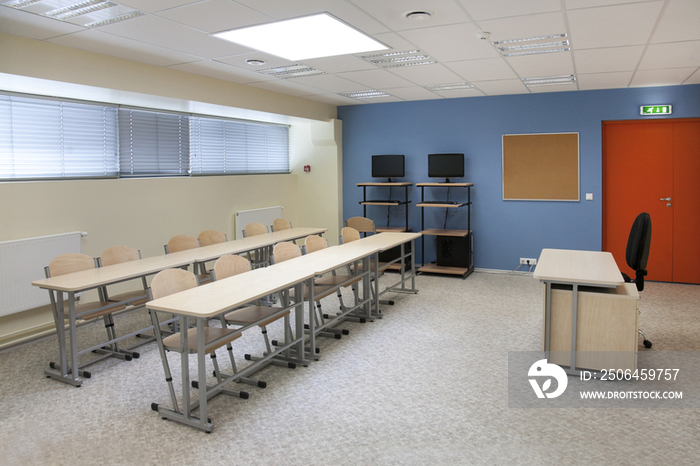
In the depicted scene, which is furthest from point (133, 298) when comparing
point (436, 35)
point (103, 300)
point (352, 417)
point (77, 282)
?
point (436, 35)

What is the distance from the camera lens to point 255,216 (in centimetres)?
765

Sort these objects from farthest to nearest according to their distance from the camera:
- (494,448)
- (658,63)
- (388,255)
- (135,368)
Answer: (388,255)
(658,63)
(135,368)
(494,448)

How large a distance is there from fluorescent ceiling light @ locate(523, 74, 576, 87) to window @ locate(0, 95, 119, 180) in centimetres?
519

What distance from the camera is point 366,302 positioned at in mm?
5371

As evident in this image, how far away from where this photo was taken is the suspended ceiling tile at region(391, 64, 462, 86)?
553 centimetres

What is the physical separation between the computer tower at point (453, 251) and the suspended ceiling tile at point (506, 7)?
4312mm

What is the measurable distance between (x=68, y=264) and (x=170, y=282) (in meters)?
1.34

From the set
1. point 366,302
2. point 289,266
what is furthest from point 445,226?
point 289,266

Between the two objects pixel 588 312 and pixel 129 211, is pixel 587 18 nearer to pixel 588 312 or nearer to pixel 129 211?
pixel 588 312

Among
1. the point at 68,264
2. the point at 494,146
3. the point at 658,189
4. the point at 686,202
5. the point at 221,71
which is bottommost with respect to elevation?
the point at 68,264

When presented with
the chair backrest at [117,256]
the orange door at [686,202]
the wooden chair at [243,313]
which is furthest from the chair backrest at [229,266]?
the orange door at [686,202]

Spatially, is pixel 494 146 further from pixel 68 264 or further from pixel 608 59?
pixel 68 264

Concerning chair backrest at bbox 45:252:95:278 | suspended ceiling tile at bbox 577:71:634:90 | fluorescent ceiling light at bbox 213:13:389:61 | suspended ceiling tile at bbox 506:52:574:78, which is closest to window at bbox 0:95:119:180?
chair backrest at bbox 45:252:95:278

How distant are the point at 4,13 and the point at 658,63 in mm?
6059
